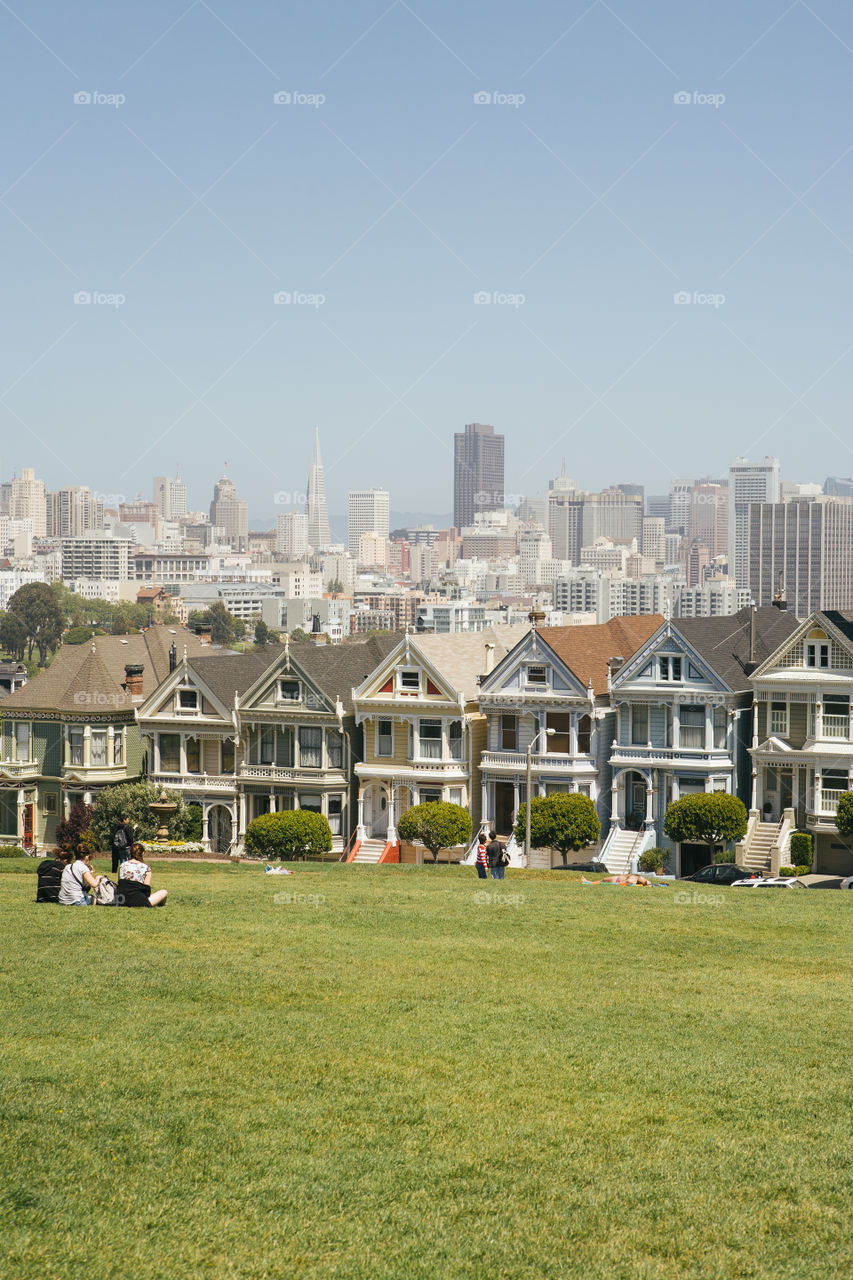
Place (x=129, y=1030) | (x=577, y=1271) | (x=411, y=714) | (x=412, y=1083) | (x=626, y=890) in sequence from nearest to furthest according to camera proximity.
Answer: (x=577, y=1271) < (x=412, y=1083) < (x=129, y=1030) < (x=626, y=890) < (x=411, y=714)

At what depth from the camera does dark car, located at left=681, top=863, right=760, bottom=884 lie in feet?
152

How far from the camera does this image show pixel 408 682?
192 ft

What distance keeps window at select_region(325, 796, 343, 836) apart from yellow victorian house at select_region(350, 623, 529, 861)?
91cm

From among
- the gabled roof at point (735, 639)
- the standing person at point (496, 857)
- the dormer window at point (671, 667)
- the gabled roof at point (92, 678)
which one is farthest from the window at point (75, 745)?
the standing person at point (496, 857)

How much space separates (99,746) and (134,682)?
3264mm

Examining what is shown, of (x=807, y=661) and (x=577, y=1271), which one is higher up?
(x=807, y=661)

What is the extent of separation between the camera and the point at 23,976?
2145cm

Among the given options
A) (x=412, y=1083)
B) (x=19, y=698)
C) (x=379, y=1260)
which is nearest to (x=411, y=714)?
(x=19, y=698)

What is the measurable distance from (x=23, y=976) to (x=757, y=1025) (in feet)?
35.6

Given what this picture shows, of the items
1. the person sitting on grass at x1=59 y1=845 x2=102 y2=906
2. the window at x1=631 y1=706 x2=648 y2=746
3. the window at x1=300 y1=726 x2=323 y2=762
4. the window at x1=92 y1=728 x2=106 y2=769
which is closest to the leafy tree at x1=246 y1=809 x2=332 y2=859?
the window at x1=300 y1=726 x2=323 y2=762

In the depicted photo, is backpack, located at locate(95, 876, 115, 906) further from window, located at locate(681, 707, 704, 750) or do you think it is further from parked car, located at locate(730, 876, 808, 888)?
window, located at locate(681, 707, 704, 750)

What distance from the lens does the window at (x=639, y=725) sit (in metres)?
55.7

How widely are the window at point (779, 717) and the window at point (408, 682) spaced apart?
14139mm

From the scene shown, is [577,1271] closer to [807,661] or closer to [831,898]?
[831,898]
